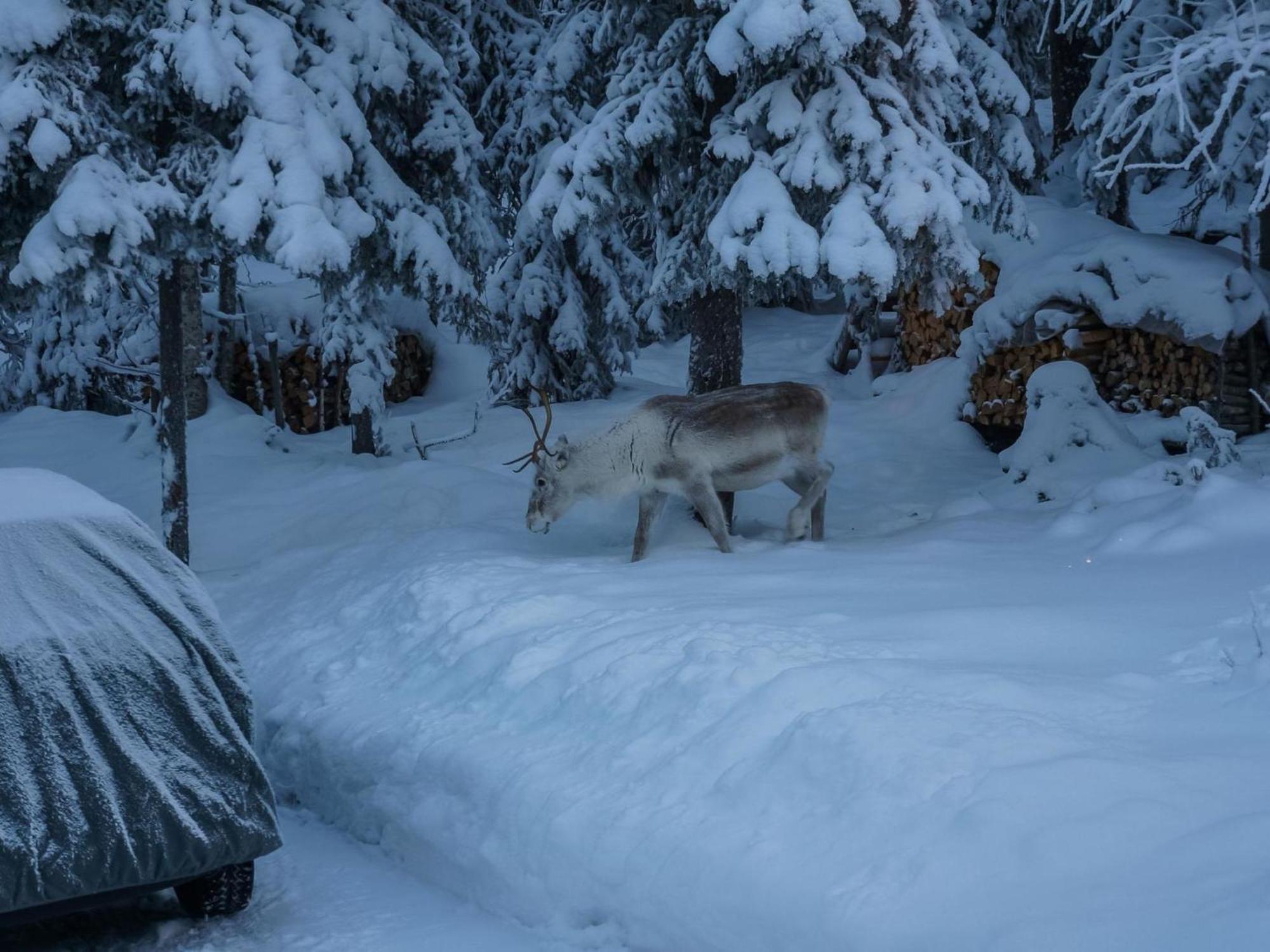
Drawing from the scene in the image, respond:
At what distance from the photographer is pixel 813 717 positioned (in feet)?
17.1

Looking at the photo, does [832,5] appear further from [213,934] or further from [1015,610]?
[213,934]

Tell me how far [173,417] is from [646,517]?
4464 mm

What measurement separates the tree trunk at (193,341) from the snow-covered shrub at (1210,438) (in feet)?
33.8

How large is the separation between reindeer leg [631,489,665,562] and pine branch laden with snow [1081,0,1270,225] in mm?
3910

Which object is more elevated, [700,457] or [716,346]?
[716,346]

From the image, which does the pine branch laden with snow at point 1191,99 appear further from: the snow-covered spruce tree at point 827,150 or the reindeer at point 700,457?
the reindeer at point 700,457

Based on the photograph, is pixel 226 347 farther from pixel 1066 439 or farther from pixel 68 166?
pixel 1066 439

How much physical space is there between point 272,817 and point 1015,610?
12.4 feet

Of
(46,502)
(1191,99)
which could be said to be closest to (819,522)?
(1191,99)

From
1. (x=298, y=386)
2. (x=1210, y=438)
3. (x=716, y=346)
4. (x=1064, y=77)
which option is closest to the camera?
(x=1210, y=438)

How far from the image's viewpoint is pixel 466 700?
6945 millimetres

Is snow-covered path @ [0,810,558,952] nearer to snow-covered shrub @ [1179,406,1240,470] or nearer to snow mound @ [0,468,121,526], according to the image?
snow mound @ [0,468,121,526]

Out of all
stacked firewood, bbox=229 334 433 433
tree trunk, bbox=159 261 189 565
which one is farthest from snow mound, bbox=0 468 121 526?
stacked firewood, bbox=229 334 433 433

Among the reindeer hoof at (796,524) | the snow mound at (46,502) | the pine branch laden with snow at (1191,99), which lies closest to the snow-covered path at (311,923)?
the snow mound at (46,502)
